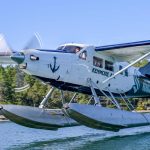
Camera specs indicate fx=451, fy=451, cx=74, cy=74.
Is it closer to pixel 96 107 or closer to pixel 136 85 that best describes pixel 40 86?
pixel 136 85

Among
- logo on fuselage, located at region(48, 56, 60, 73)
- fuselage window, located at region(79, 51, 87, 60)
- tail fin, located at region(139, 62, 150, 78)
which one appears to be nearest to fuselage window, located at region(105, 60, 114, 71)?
fuselage window, located at region(79, 51, 87, 60)

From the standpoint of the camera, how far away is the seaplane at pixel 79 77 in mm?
17031

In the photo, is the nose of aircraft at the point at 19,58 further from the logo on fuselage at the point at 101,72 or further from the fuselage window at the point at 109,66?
the fuselage window at the point at 109,66

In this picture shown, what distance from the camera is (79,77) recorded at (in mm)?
18828

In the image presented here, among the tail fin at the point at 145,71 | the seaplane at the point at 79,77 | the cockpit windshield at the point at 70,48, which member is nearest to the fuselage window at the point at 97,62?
the seaplane at the point at 79,77

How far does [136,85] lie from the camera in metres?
22.8

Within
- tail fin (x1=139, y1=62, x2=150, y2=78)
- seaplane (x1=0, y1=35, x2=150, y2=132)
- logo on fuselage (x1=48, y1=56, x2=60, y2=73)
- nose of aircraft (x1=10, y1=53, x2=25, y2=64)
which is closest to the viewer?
nose of aircraft (x1=10, y1=53, x2=25, y2=64)

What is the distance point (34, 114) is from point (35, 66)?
8.36 ft

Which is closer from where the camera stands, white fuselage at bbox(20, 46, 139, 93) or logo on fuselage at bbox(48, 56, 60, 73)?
white fuselage at bbox(20, 46, 139, 93)

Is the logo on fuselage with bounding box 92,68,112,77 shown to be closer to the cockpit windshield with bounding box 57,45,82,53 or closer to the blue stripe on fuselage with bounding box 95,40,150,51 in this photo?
the blue stripe on fuselage with bounding box 95,40,150,51

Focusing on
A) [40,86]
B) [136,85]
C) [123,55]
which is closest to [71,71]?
[123,55]

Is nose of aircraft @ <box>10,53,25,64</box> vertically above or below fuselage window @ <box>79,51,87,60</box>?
below

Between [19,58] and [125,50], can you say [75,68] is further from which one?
[125,50]

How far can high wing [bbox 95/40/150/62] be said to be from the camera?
64.8 ft
